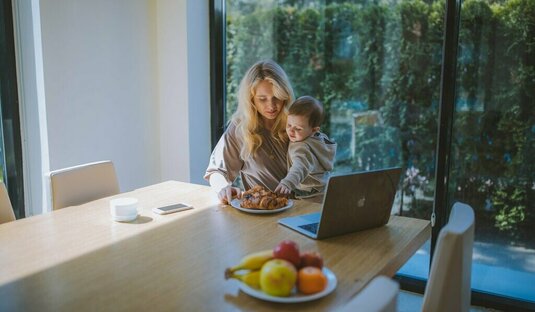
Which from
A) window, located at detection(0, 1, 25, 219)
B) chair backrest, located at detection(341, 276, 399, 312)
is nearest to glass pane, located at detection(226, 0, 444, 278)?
window, located at detection(0, 1, 25, 219)

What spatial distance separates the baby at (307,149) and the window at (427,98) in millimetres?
806

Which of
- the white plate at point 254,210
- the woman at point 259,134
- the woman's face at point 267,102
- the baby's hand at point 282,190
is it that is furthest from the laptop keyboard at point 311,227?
the woman's face at point 267,102

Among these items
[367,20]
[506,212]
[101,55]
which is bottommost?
[506,212]

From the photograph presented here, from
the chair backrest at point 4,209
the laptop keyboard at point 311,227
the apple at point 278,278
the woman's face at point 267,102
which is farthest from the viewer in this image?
the woman's face at point 267,102

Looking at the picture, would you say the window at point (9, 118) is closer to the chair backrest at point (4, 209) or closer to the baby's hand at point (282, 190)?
the chair backrest at point (4, 209)

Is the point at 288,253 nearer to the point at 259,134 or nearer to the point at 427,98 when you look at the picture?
the point at 259,134

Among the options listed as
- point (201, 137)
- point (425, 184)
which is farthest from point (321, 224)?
point (201, 137)

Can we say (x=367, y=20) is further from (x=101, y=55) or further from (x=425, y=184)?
(x=101, y=55)

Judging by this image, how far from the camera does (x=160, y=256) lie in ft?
4.68

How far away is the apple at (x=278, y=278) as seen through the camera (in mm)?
1095

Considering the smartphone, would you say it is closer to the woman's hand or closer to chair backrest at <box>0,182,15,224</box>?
the woman's hand

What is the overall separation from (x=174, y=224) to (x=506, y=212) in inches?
70.6

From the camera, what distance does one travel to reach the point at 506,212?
257cm

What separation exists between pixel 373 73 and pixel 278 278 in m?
1.97
